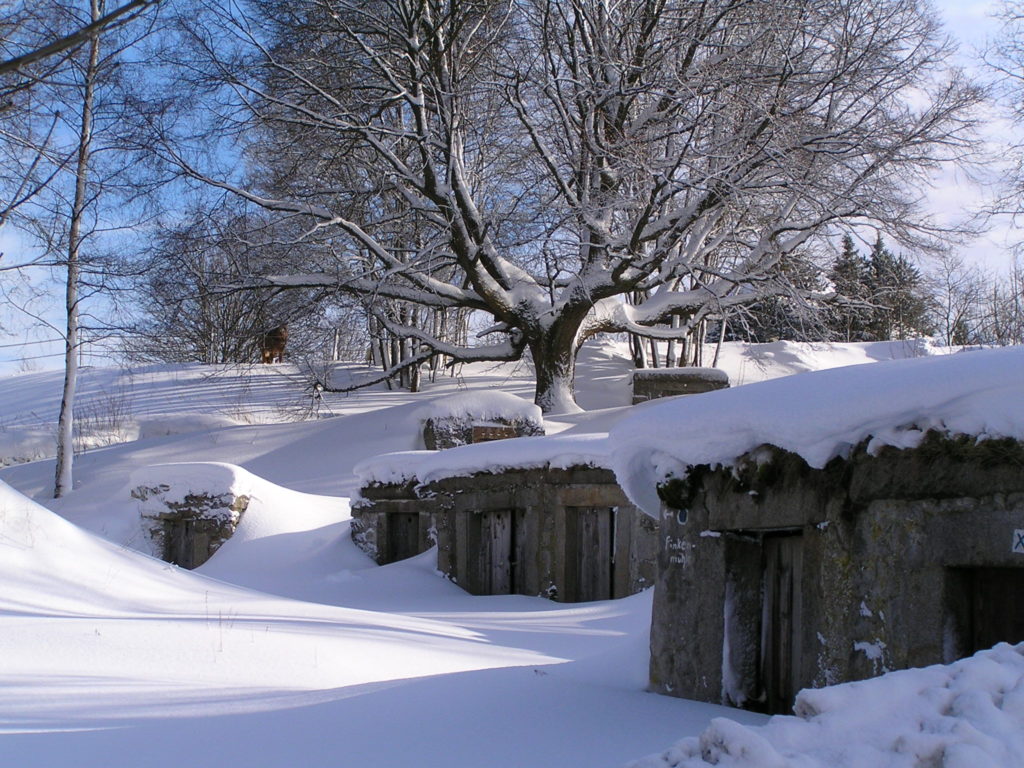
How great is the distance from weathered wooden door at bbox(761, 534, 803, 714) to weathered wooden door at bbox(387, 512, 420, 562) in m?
9.17

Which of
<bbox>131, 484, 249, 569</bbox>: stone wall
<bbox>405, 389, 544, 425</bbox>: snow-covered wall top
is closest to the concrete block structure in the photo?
<bbox>405, 389, 544, 425</bbox>: snow-covered wall top

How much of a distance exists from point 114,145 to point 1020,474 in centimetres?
1598

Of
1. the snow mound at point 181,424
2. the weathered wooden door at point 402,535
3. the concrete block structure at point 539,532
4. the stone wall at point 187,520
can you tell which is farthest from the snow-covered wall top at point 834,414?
the snow mound at point 181,424

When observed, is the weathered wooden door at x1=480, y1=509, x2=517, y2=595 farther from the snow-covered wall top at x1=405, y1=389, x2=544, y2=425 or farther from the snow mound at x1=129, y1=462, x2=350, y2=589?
the snow-covered wall top at x1=405, y1=389, x2=544, y2=425

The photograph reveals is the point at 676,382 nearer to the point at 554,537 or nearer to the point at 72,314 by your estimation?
the point at 554,537

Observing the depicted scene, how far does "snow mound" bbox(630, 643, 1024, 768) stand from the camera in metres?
2.58

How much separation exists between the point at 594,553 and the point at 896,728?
9.52 metres

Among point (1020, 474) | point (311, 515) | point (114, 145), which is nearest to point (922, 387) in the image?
Answer: point (1020, 474)

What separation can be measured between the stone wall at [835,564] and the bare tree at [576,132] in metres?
10.4

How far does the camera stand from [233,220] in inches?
698

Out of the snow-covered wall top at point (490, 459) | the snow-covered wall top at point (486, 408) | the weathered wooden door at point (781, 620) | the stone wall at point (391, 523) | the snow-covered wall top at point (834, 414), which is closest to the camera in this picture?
the snow-covered wall top at point (834, 414)

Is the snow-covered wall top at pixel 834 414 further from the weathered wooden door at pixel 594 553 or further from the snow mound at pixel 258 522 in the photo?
the snow mound at pixel 258 522

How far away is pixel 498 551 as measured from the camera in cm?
1319

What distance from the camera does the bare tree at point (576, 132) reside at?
54.5ft
